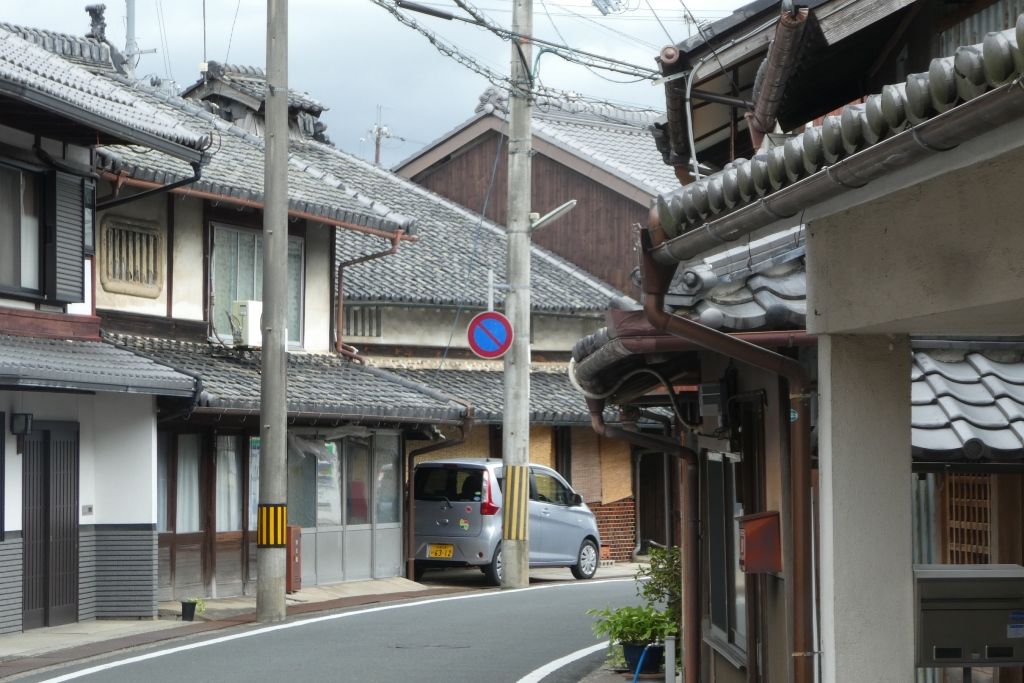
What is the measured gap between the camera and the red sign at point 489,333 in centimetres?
2230

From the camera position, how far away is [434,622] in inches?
695

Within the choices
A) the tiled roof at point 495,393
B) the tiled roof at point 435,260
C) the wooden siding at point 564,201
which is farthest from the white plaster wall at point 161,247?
the wooden siding at point 564,201

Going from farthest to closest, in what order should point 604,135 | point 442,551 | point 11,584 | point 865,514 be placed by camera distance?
point 604,135, point 442,551, point 11,584, point 865,514

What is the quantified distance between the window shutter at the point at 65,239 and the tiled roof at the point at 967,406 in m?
11.9

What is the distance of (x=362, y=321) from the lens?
94.0 feet

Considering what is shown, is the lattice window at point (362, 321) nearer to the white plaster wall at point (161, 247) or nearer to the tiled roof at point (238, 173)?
the tiled roof at point (238, 173)

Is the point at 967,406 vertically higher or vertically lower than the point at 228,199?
lower

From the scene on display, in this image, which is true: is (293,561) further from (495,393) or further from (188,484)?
(495,393)

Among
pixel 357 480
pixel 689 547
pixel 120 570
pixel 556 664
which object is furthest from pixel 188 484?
pixel 689 547

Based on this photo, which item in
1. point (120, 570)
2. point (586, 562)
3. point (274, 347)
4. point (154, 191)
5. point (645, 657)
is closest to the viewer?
point (645, 657)

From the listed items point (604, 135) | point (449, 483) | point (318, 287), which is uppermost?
point (604, 135)

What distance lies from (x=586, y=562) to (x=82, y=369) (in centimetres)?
1188

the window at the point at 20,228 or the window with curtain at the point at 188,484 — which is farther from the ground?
the window at the point at 20,228

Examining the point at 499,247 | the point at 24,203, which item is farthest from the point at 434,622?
the point at 499,247
